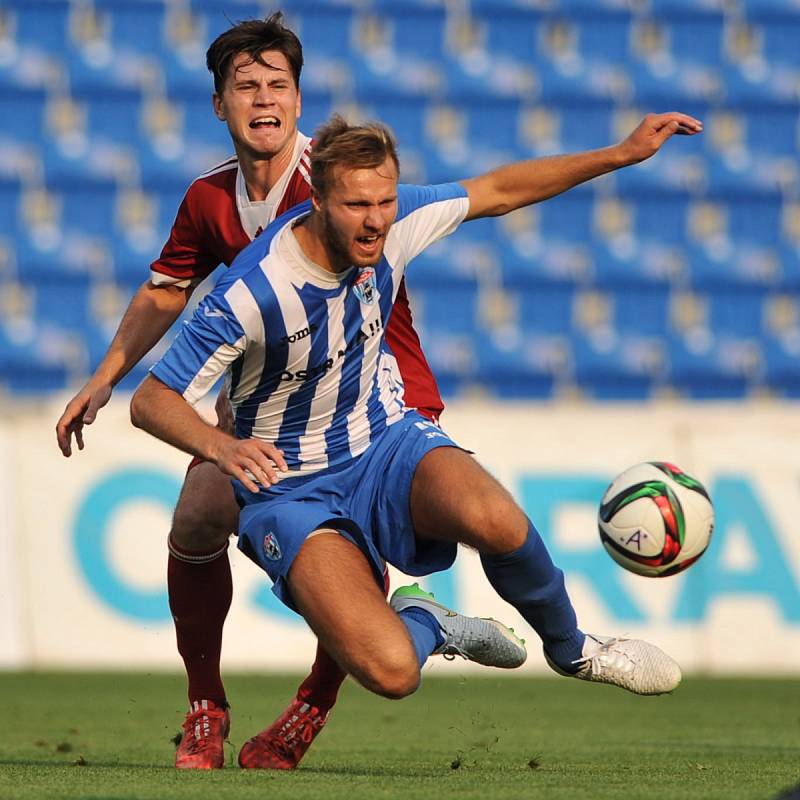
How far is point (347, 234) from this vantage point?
4559 millimetres

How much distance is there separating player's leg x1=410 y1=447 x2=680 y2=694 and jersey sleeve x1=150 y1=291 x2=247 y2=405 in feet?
2.14

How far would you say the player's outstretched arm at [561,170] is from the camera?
4961 mm

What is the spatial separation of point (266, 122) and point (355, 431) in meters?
0.99

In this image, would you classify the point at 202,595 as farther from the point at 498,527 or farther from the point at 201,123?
the point at 201,123

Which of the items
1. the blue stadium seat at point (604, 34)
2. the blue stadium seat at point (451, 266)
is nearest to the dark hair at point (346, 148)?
the blue stadium seat at point (451, 266)

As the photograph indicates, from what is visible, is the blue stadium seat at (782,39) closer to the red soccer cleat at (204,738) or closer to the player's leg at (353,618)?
the red soccer cleat at (204,738)

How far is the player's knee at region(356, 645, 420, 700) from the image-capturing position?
14.4 ft

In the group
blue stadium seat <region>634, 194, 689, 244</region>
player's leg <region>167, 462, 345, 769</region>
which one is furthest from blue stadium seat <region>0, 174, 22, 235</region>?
player's leg <region>167, 462, 345, 769</region>

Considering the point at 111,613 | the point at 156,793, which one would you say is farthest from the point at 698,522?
the point at 111,613

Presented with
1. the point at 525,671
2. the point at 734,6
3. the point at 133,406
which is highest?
the point at 734,6

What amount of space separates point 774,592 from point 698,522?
13.6 ft

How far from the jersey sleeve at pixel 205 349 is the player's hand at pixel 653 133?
1.32 meters

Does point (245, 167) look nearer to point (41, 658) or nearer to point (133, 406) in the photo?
point (133, 406)

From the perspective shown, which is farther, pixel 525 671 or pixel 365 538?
pixel 525 671
